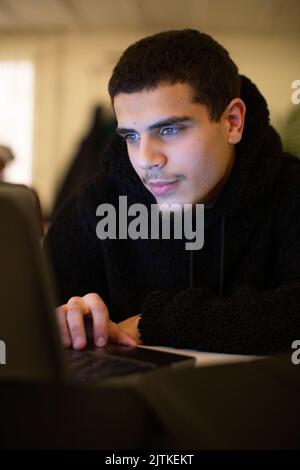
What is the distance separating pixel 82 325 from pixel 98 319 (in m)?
0.03

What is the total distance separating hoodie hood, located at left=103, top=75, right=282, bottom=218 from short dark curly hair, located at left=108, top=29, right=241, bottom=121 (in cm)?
9

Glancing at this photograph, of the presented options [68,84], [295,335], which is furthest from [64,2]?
[295,335]

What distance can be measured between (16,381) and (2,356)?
0.02m

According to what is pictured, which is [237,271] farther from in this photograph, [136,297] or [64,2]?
[64,2]

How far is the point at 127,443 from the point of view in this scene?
1.20ft

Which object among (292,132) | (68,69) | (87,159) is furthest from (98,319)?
(68,69)

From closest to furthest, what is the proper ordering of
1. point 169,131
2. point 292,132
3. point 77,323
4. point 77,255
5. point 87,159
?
point 77,323 → point 169,131 → point 77,255 → point 292,132 → point 87,159

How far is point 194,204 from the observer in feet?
3.21

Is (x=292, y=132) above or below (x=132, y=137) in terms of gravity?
above

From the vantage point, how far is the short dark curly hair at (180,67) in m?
0.87

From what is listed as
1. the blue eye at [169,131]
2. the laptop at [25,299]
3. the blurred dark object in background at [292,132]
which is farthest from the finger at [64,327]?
the blurred dark object in background at [292,132]

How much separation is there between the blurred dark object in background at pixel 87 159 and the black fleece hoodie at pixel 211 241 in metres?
1.05

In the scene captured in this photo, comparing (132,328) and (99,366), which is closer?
(99,366)

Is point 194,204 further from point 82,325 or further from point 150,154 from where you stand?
point 82,325
